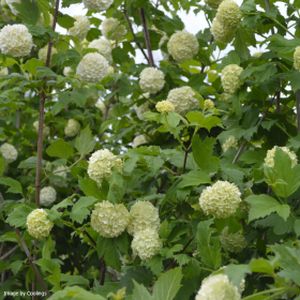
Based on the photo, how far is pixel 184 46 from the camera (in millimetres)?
2936

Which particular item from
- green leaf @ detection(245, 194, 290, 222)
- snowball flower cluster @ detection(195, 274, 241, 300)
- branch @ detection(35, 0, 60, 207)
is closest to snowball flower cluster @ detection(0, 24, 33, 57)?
branch @ detection(35, 0, 60, 207)

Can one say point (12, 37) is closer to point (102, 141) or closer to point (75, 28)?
point (75, 28)

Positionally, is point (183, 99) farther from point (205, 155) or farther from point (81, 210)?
point (81, 210)

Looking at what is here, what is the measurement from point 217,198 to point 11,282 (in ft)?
4.96

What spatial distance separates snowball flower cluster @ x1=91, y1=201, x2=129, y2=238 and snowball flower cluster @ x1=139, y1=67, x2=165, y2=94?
1038mm

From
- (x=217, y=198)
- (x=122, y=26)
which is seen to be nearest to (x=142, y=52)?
(x=122, y=26)

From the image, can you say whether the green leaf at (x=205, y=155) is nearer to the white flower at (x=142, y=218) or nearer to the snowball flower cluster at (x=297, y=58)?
the white flower at (x=142, y=218)

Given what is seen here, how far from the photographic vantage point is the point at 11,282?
2951 mm

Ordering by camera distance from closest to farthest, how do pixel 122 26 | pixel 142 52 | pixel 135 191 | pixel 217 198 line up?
pixel 217 198
pixel 135 191
pixel 142 52
pixel 122 26

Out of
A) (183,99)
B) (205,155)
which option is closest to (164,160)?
(205,155)

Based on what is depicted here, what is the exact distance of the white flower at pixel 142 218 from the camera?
78.7 inches

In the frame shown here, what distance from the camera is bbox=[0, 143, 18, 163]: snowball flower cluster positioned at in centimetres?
337

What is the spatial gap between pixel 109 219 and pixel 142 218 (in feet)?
0.40

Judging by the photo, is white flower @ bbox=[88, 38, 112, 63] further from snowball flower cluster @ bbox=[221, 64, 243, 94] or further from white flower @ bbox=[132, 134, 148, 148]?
snowball flower cluster @ bbox=[221, 64, 243, 94]
